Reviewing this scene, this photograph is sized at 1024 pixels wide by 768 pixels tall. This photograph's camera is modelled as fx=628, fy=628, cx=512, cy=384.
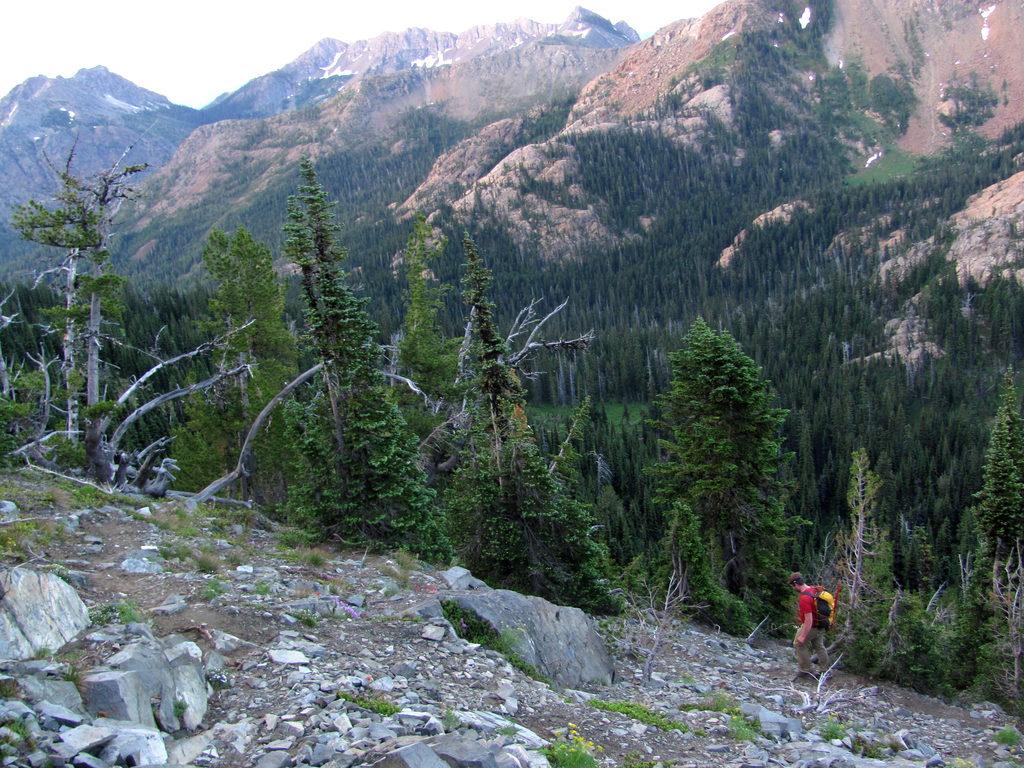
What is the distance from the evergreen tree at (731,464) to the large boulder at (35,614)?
58.8 ft

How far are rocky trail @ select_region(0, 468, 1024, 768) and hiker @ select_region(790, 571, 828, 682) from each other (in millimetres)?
544

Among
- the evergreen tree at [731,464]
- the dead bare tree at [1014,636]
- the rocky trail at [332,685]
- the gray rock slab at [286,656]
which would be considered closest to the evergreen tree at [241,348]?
the rocky trail at [332,685]

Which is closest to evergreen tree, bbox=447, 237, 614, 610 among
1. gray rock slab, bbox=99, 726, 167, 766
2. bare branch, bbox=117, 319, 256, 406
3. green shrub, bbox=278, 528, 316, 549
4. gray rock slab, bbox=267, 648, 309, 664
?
green shrub, bbox=278, 528, 316, 549

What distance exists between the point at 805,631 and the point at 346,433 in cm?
1142

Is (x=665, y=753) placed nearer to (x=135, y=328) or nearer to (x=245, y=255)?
(x=245, y=255)

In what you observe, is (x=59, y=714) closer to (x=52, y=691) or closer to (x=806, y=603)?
(x=52, y=691)

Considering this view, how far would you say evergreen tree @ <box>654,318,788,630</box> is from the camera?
2180 cm

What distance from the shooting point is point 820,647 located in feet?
45.9

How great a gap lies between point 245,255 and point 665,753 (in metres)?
26.4

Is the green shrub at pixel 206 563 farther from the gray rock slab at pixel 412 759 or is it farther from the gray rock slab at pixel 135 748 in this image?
the gray rock slab at pixel 412 759

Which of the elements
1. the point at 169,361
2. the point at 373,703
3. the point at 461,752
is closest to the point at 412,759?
the point at 461,752

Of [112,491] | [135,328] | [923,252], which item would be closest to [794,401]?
[923,252]

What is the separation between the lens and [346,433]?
16.0 metres

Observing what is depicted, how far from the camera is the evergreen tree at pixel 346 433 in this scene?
15.7m
